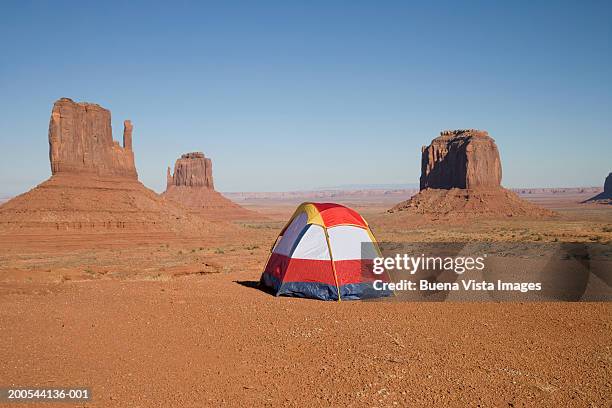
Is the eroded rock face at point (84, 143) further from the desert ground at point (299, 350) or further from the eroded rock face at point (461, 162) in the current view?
the eroded rock face at point (461, 162)

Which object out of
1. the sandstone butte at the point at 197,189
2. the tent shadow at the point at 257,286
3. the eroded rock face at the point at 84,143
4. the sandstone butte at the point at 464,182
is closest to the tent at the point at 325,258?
the tent shadow at the point at 257,286

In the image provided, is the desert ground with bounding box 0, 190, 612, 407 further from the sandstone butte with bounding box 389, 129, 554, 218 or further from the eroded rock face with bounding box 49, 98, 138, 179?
the sandstone butte with bounding box 389, 129, 554, 218

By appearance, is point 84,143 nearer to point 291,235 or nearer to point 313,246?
point 291,235

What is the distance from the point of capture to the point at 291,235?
1330 cm

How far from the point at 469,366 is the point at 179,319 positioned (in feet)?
18.6

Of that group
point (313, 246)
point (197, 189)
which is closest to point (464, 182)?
point (197, 189)

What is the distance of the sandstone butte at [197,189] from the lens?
108500 millimetres

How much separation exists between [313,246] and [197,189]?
Result: 4351 inches

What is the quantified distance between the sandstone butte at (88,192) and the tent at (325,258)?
4086 cm

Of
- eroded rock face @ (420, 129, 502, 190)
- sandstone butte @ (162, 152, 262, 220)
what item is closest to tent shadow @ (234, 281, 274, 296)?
eroded rock face @ (420, 129, 502, 190)

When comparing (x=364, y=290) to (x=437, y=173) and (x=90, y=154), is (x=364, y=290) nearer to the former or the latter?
(x=90, y=154)

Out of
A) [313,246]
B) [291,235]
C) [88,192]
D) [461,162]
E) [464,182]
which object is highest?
[461,162]

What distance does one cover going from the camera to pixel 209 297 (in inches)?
454

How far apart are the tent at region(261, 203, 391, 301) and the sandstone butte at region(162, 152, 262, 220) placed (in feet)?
304
